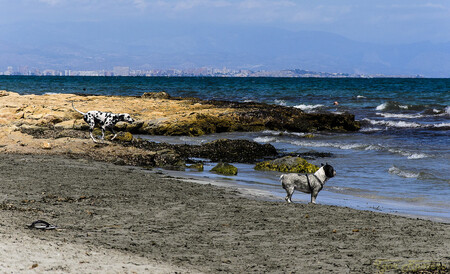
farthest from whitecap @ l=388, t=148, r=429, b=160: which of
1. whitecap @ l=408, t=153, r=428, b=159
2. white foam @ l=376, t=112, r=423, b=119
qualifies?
white foam @ l=376, t=112, r=423, b=119

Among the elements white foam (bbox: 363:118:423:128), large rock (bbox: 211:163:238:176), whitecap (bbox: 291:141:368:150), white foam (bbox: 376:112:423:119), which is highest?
white foam (bbox: 376:112:423:119)

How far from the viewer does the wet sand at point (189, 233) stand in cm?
554

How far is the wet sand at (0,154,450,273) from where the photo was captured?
554cm

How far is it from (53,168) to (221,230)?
20.6 feet

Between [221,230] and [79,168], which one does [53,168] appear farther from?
[221,230]

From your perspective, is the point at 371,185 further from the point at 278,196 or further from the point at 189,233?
the point at 189,233

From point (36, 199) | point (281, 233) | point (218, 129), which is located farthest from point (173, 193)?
point (218, 129)

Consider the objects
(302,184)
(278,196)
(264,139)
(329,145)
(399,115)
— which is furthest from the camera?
(399,115)

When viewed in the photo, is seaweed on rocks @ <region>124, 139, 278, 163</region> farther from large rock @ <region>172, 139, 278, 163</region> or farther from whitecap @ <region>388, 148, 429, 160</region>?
whitecap @ <region>388, 148, 429, 160</region>

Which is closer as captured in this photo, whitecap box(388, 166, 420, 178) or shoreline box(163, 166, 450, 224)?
shoreline box(163, 166, 450, 224)

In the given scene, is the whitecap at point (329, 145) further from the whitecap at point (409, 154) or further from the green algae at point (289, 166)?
the green algae at point (289, 166)

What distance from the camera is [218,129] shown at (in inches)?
1011

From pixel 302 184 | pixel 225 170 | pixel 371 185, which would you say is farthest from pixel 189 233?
pixel 371 185

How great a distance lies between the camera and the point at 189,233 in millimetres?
7043
